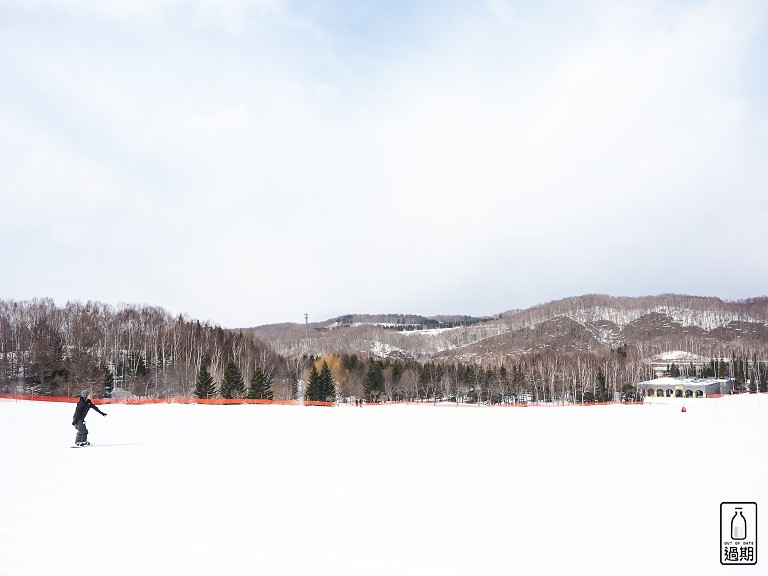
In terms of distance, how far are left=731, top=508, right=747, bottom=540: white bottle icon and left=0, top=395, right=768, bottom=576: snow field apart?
8.5 inches

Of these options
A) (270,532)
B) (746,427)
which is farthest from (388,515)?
(746,427)

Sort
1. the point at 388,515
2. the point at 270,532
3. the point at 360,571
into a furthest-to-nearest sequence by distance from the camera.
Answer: the point at 388,515 → the point at 270,532 → the point at 360,571

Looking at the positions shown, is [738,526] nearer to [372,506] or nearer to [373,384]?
[372,506]

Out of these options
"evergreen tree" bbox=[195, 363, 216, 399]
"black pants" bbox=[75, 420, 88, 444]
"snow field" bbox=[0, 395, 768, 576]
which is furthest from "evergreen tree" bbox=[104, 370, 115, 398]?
"black pants" bbox=[75, 420, 88, 444]

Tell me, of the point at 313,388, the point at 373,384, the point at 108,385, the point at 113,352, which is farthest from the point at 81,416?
the point at 113,352

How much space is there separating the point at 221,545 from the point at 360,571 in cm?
181

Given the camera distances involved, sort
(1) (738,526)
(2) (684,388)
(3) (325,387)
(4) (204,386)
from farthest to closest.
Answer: (2) (684,388), (3) (325,387), (4) (204,386), (1) (738,526)

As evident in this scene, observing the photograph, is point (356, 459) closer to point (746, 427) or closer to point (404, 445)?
point (404, 445)

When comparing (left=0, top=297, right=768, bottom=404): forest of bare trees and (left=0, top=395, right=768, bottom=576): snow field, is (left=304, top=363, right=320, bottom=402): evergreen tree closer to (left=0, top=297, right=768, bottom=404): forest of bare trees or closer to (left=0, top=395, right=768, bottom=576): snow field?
(left=0, top=297, right=768, bottom=404): forest of bare trees

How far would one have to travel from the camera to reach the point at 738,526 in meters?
6.30

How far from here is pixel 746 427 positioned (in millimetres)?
19047

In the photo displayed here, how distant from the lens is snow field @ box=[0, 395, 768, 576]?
5.21 m

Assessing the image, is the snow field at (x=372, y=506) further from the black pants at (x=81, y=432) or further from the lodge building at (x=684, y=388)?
the lodge building at (x=684, y=388)

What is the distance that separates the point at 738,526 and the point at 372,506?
15.9 ft
